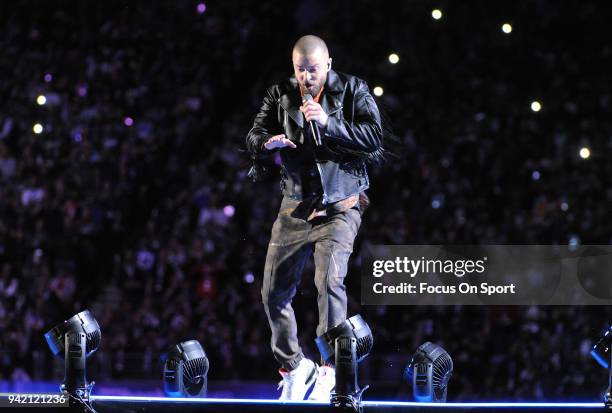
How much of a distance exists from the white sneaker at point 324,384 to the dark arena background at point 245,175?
9.49 feet

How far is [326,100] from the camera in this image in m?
4.79

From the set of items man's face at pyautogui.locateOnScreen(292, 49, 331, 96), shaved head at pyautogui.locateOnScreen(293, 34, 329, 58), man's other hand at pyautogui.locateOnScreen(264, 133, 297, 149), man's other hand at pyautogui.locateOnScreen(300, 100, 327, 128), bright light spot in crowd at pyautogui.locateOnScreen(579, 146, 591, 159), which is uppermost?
bright light spot in crowd at pyautogui.locateOnScreen(579, 146, 591, 159)

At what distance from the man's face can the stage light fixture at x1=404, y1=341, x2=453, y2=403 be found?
129cm

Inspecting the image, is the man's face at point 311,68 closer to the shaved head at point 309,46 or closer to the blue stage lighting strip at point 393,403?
the shaved head at point 309,46

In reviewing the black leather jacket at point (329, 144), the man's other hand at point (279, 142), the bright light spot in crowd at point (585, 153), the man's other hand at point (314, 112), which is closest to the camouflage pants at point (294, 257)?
the black leather jacket at point (329, 144)

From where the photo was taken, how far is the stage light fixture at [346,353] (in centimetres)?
422

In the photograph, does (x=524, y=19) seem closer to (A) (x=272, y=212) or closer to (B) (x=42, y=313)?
(A) (x=272, y=212)

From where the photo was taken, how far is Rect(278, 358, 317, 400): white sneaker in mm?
4832

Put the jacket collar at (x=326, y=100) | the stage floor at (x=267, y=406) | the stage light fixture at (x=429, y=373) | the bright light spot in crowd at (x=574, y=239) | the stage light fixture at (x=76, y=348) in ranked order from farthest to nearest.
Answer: the bright light spot in crowd at (x=574, y=239), the jacket collar at (x=326, y=100), the stage light fixture at (x=429, y=373), the stage light fixture at (x=76, y=348), the stage floor at (x=267, y=406)

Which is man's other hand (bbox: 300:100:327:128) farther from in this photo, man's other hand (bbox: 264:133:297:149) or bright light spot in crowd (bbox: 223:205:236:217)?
bright light spot in crowd (bbox: 223:205:236:217)

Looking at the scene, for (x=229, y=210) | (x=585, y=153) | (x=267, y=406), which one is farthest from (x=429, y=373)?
(x=585, y=153)

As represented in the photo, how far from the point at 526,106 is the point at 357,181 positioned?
602 centimetres

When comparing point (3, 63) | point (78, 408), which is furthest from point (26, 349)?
point (78, 408)

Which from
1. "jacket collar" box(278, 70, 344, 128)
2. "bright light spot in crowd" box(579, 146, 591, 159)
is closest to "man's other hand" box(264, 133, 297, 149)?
"jacket collar" box(278, 70, 344, 128)
